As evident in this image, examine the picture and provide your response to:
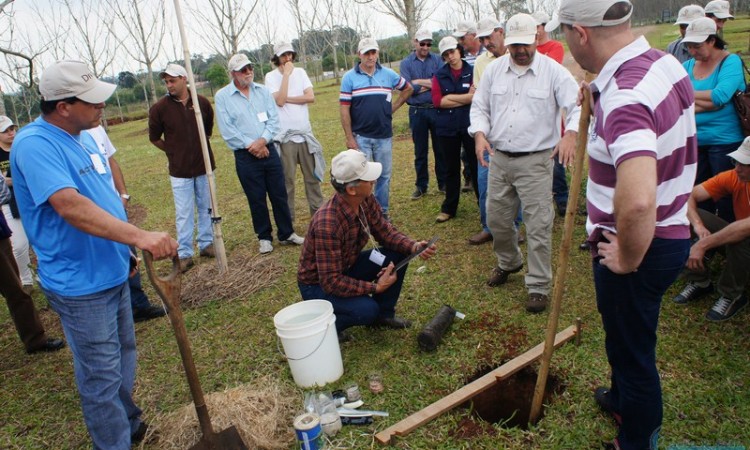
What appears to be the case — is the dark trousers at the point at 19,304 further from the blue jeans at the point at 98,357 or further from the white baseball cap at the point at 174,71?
the white baseball cap at the point at 174,71

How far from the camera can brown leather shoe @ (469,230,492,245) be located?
530 centimetres

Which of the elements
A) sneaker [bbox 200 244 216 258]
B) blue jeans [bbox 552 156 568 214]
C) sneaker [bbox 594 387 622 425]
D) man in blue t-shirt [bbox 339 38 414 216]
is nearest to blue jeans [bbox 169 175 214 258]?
sneaker [bbox 200 244 216 258]

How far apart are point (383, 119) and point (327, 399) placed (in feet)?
11.4

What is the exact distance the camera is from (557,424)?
2756 mm

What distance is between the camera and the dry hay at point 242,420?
282cm

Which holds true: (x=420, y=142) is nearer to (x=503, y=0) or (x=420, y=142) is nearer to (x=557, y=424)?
(x=557, y=424)

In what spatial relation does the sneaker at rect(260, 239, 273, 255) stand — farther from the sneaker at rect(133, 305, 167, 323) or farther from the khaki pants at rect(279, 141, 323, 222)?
the sneaker at rect(133, 305, 167, 323)

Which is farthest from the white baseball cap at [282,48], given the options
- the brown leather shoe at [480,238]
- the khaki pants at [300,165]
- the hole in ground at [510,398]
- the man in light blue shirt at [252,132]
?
the hole in ground at [510,398]

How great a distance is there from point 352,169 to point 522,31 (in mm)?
1645

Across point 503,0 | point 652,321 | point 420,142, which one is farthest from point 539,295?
point 503,0

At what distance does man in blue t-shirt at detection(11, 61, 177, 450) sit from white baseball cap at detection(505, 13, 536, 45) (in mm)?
2631

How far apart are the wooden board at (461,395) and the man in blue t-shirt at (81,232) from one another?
1.40 meters

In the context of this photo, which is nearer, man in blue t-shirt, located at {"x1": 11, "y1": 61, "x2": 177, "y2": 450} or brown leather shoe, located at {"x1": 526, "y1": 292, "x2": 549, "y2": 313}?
man in blue t-shirt, located at {"x1": 11, "y1": 61, "x2": 177, "y2": 450}

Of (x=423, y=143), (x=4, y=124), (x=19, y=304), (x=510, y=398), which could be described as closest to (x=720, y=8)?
(x=423, y=143)
